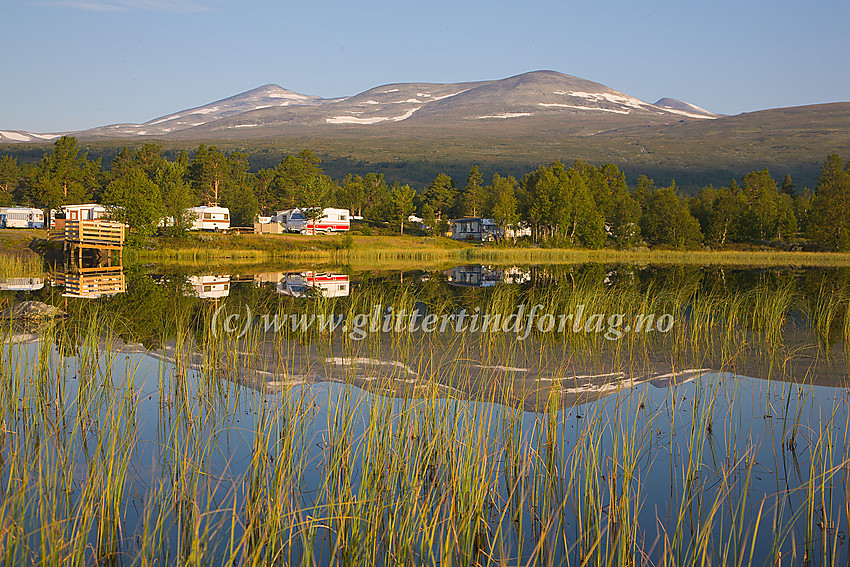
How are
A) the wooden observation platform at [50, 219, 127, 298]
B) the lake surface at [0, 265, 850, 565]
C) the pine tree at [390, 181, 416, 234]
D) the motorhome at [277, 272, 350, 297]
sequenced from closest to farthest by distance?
the lake surface at [0, 265, 850, 565], the motorhome at [277, 272, 350, 297], the wooden observation platform at [50, 219, 127, 298], the pine tree at [390, 181, 416, 234]

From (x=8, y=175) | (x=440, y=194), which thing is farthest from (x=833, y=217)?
(x=8, y=175)

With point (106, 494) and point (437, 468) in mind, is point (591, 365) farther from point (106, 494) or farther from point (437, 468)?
point (106, 494)

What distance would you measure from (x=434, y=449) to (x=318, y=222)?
206 feet

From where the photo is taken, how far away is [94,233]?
3138cm

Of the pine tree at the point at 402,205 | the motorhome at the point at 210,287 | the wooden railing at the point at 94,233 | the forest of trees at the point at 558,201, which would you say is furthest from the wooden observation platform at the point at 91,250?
the pine tree at the point at 402,205

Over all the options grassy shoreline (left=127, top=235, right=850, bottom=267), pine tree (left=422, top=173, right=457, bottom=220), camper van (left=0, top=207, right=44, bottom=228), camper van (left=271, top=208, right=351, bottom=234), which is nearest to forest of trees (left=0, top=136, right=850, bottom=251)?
camper van (left=0, top=207, right=44, bottom=228)

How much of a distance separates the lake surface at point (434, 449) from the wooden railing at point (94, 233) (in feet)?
71.5

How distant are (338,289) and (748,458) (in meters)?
16.1

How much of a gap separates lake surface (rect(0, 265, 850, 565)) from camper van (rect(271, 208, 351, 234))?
55686 mm

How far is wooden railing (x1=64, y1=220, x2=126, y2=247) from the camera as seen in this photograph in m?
30.0

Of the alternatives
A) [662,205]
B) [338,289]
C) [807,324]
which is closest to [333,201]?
[662,205]

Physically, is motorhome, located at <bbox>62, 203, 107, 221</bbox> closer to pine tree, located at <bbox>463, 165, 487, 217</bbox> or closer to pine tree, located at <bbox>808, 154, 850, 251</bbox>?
pine tree, located at <bbox>463, 165, 487, 217</bbox>

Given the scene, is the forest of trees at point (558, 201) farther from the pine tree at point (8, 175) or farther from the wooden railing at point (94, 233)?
the wooden railing at point (94, 233)

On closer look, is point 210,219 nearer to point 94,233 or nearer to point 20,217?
point 20,217
